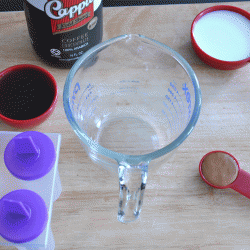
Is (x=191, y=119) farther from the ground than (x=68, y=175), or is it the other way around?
(x=191, y=119)

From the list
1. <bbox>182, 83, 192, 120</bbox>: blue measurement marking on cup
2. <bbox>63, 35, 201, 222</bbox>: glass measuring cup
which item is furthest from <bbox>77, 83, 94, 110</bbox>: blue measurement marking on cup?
<bbox>182, 83, 192, 120</bbox>: blue measurement marking on cup

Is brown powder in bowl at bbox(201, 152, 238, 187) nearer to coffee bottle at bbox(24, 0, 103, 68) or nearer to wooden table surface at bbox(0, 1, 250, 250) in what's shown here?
wooden table surface at bbox(0, 1, 250, 250)

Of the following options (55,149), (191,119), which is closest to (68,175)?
(55,149)

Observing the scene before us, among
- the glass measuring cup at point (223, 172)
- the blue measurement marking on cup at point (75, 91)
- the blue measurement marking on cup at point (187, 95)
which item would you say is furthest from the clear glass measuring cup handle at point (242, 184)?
the blue measurement marking on cup at point (75, 91)

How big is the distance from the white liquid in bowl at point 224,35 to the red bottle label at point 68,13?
171 millimetres

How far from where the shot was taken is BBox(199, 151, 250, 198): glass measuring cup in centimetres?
46

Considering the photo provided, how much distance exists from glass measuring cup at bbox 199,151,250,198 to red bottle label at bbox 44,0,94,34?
0.23m

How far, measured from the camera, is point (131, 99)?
529 mm

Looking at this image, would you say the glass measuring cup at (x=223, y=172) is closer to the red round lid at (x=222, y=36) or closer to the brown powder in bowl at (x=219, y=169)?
the brown powder in bowl at (x=219, y=169)

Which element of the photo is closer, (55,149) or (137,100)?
(55,149)

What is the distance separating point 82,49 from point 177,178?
205 millimetres

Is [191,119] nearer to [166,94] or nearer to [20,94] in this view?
[166,94]

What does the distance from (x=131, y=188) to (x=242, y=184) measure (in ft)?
0.49

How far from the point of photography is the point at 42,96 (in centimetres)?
50
